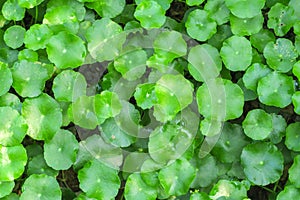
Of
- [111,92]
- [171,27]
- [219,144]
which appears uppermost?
[171,27]

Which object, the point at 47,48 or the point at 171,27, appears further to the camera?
the point at 171,27

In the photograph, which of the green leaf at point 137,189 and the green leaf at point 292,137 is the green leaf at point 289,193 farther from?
the green leaf at point 137,189

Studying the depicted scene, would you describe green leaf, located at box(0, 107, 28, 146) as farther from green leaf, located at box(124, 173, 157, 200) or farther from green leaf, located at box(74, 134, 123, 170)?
green leaf, located at box(124, 173, 157, 200)

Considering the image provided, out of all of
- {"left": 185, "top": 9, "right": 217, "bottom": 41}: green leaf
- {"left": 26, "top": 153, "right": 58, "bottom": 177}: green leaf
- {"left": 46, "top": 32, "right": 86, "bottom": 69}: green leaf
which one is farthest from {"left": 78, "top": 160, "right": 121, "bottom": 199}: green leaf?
{"left": 185, "top": 9, "right": 217, "bottom": 41}: green leaf

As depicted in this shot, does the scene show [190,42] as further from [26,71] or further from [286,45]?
[26,71]

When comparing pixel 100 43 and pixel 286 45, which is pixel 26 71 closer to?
pixel 100 43

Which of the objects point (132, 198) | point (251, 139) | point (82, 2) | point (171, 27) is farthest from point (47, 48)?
point (251, 139)

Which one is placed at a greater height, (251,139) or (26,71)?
(26,71)
